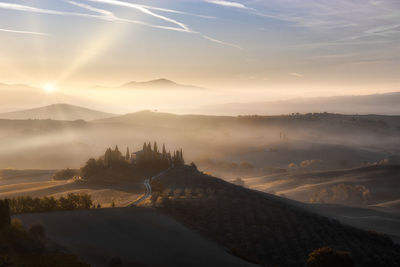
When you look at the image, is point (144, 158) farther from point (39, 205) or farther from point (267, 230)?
point (267, 230)

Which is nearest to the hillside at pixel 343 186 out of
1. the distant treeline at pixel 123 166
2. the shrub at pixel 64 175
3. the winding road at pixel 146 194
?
the distant treeline at pixel 123 166

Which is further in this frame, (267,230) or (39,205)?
(267,230)

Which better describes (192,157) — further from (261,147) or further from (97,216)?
(97,216)

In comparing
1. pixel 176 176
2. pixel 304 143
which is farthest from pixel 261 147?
pixel 176 176

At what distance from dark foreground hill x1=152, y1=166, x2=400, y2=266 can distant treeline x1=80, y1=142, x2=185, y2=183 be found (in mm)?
16306

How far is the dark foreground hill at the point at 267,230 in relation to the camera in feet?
100.0

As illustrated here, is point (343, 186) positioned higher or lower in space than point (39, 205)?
lower

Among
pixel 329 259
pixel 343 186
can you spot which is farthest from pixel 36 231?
pixel 343 186

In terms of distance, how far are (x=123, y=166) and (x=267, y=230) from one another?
35.5 metres

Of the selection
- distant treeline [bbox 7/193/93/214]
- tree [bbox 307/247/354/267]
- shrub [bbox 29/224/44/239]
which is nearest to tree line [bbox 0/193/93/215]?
distant treeline [bbox 7/193/93/214]

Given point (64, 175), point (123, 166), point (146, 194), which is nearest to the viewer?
point (146, 194)

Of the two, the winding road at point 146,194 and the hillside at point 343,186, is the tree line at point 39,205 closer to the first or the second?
the winding road at point 146,194

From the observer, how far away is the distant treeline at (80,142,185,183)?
5928 cm

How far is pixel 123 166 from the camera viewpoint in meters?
63.3
